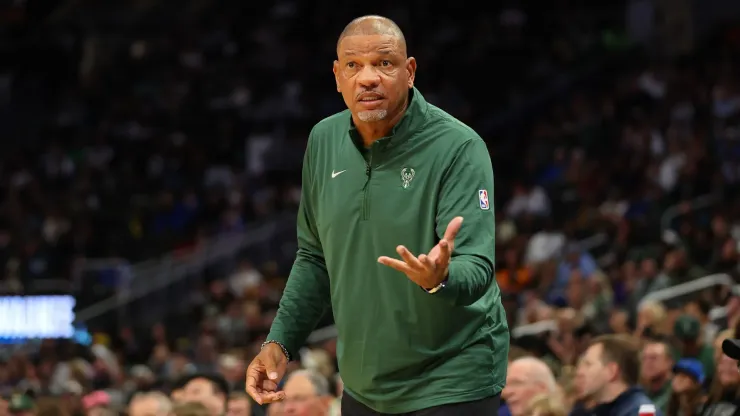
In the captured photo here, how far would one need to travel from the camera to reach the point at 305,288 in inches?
156

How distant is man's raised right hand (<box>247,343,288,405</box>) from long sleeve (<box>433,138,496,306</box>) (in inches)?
26.5

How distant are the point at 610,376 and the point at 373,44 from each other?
3538mm

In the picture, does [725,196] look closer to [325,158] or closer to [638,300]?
[638,300]

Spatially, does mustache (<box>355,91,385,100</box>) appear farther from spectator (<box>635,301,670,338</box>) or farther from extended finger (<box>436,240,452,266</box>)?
spectator (<box>635,301,670,338</box>)

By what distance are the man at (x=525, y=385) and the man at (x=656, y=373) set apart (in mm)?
1006

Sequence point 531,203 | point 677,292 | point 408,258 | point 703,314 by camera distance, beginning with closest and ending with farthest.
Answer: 1. point 408,258
2. point 703,314
3. point 677,292
4. point 531,203

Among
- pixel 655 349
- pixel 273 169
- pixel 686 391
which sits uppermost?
pixel 273 169

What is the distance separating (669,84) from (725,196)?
363 centimetres

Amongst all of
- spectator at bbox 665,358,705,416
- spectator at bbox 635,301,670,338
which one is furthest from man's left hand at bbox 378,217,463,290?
spectator at bbox 635,301,670,338

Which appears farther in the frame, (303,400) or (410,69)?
(303,400)

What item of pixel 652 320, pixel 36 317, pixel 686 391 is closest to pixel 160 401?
pixel 686 391

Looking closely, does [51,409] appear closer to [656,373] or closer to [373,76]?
[656,373]

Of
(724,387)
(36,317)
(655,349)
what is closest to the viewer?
(724,387)

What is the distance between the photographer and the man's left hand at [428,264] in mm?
3162
